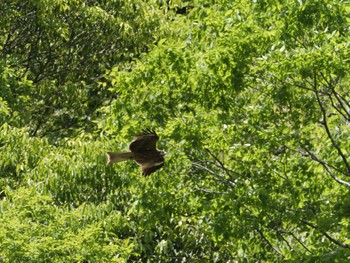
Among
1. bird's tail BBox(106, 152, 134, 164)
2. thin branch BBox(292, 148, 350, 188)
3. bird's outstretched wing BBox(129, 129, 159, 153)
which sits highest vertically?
thin branch BBox(292, 148, 350, 188)

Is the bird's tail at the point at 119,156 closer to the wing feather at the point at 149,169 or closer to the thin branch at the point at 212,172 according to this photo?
the wing feather at the point at 149,169

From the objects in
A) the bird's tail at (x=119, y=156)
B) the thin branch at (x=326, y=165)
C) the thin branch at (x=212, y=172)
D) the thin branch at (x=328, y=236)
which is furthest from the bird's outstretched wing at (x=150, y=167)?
the thin branch at (x=328, y=236)

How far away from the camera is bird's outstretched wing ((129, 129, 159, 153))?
1008cm

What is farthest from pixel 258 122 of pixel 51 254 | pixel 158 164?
pixel 51 254

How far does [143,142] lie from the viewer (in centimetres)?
1015

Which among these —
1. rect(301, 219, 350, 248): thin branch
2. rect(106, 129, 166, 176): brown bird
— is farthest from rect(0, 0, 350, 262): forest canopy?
rect(106, 129, 166, 176): brown bird

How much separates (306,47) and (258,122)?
101cm

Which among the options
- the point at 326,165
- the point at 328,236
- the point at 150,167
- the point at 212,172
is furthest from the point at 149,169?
the point at 328,236

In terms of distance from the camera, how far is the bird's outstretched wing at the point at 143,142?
10078mm

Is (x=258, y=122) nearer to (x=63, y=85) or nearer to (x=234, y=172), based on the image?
(x=234, y=172)

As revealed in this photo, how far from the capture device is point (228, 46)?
10.3m

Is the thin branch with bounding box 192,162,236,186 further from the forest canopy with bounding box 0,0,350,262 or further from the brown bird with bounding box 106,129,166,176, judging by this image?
the brown bird with bounding box 106,129,166,176

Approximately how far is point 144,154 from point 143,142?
0.77 feet

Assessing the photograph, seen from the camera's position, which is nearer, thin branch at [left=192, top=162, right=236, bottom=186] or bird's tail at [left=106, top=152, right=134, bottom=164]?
bird's tail at [left=106, top=152, right=134, bottom=164]
